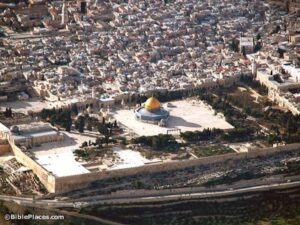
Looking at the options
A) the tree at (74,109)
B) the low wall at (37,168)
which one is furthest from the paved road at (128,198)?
the tree at (74,109)

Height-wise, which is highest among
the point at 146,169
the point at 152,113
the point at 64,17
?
the point at 64,17

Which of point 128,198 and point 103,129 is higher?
point 103,129

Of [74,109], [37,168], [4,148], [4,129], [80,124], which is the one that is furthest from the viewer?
[74,109]

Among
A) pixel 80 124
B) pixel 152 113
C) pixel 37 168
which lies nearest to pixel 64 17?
pixel 152 113

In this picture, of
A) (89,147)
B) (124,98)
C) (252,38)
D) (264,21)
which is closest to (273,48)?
(252,38)

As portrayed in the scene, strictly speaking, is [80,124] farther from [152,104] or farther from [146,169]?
[146,169]

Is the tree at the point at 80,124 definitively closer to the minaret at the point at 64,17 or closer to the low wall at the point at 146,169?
the low wall at the point at 146,169

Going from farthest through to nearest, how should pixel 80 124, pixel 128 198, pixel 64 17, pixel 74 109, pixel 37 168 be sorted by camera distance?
pixel 64 17
pixel 74 109
pixel 80 124
pixel 37 168
pixel 128 198

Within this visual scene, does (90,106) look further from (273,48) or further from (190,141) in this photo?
(273,48)
